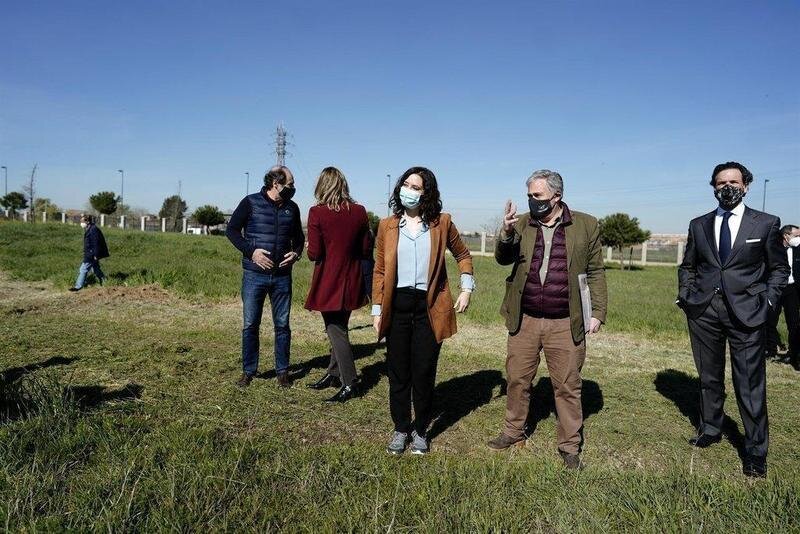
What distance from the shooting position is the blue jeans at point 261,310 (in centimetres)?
536

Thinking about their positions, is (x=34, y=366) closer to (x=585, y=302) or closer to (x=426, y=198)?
(x=426, y=198)

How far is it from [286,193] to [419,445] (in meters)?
2.70

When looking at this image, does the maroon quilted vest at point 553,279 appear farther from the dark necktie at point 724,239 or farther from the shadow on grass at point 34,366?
the shadow on grass at point 34,366

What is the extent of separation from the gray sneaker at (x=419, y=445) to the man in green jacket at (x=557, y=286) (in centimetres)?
95

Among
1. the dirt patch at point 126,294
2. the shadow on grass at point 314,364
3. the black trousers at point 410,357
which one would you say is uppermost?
the black trousers at point 410,357

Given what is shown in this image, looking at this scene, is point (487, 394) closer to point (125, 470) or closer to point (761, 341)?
point (761, 341)

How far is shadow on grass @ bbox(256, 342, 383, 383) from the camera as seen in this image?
6.02m

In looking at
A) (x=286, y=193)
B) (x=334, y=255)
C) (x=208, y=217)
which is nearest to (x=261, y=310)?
(x=334, y=255)

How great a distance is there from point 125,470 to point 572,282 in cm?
297

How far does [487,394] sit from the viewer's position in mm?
5656

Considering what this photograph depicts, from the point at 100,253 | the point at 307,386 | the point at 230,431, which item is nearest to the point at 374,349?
the point at 307,386

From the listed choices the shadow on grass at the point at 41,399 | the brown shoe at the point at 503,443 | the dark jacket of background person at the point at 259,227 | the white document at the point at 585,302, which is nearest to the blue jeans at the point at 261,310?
the dark jacket of background person at the point at 259,227

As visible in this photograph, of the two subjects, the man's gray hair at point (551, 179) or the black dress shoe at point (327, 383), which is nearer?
the man's gray hair at point (551, 179)

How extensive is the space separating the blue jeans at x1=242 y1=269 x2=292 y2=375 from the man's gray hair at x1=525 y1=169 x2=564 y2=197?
2624 millimetres
